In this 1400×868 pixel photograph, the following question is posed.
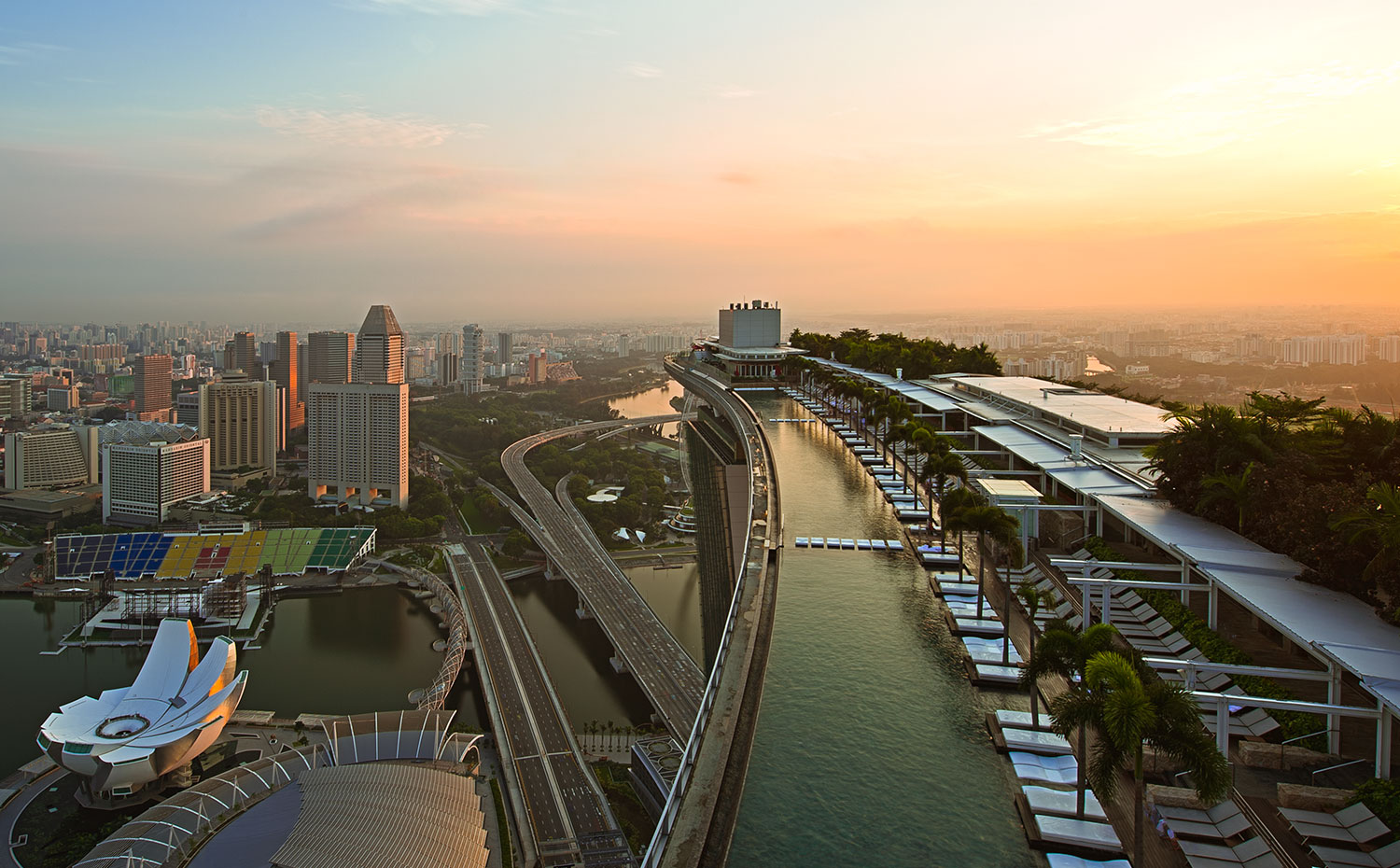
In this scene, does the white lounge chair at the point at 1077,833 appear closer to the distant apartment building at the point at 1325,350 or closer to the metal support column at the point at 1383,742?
the metal support column at the point at 1383,742

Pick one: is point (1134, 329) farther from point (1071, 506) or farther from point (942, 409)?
point (1071, 506)

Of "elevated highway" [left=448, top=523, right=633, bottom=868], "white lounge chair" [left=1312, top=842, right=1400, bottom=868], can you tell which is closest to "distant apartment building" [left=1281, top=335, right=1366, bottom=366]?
"white lounge chair" [left=1312, top=842, right=1400, bottom=868]

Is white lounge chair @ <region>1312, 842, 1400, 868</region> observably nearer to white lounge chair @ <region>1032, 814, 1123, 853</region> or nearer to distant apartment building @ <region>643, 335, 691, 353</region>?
white lounge chair @ <region>1032, 814, 1123, 853</region>

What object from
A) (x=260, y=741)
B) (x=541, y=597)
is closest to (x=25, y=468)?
(x=541, y=597)

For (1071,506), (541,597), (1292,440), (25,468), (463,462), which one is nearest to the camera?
(1292,440)

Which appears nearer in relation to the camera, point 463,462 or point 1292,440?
point 1292,440

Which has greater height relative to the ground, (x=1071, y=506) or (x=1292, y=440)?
(x=1292, y=440)
